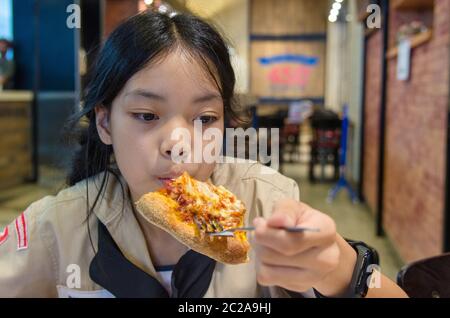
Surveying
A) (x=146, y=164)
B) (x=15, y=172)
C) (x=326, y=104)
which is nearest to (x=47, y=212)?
(x=146, y=164)

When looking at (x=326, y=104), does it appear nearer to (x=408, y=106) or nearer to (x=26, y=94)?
(x=26, y=94)

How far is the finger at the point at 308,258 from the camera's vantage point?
24.3 inches

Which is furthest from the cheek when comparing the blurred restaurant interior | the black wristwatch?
the black wristwatch

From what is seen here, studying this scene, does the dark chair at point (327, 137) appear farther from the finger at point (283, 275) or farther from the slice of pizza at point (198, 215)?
the finger at point (283, 275)

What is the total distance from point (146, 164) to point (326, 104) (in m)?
10.9

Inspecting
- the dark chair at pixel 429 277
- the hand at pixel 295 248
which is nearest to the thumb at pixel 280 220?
the hand at pixel 295 248

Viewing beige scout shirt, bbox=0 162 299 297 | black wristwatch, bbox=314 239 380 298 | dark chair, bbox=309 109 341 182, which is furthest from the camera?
dark chair, bbox=309 109 341 182

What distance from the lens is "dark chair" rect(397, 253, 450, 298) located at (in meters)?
0.95

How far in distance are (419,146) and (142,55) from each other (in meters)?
2.70

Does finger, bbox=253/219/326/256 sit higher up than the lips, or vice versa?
the lips

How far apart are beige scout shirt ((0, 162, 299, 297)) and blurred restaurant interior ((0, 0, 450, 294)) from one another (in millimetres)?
140

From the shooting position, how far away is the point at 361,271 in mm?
755

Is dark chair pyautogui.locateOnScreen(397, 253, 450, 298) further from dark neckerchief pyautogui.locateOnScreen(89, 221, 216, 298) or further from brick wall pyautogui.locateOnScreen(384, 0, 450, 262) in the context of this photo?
brick wall pyautogui.locateOnScreen(384, 0, 450, 262)

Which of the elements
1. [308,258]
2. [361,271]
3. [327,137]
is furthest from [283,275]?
[327,137]
